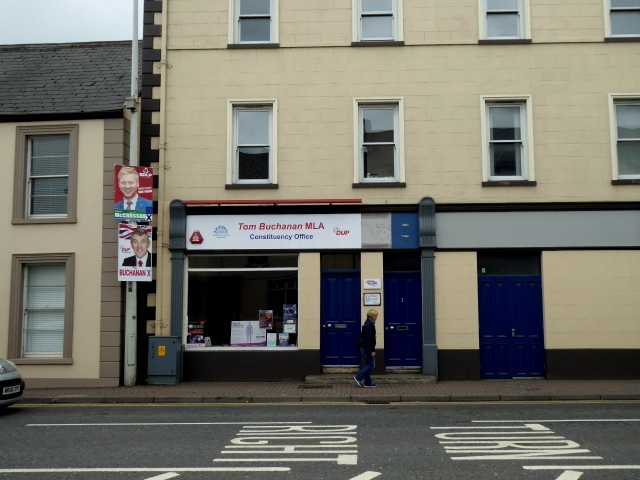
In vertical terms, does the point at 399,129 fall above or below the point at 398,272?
above

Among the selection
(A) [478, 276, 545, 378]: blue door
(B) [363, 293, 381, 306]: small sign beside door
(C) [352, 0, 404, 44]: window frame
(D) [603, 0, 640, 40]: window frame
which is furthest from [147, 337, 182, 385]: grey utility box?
(D) [603, 0, 640, 40]: window frame

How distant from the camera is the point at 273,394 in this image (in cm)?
1314

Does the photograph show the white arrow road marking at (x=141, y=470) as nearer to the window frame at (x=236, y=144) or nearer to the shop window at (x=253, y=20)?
the window frame at (x=236, y=144)

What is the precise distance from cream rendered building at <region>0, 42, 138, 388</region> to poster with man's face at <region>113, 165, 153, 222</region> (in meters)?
0.74

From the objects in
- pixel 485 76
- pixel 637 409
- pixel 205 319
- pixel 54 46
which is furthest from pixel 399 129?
pixel 54 46

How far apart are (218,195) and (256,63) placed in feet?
10.8

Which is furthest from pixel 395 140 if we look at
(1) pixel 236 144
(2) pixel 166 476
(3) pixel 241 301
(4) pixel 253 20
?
(2) pixel 166 476

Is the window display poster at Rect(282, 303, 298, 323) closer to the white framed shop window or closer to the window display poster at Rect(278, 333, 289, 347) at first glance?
the white framed shop window

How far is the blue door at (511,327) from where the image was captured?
15.1 meters

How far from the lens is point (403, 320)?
603 inches

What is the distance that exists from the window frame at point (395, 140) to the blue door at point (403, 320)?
2.22 metres

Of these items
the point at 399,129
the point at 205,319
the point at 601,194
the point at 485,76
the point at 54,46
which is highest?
the point at 54,46

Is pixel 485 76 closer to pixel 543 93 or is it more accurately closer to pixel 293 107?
pixel 543 93

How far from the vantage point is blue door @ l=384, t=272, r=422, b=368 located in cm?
1525
